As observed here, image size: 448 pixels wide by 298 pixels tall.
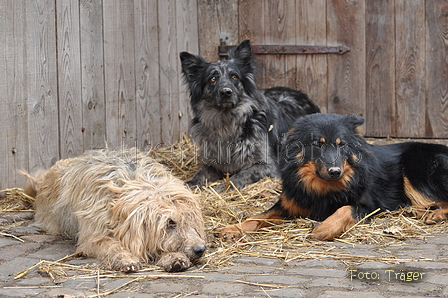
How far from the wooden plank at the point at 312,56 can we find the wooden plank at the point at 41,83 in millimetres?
3582

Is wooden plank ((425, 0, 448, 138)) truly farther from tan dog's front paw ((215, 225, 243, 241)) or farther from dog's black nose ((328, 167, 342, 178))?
tan dog's front paw ((215, 225, 243, 241))

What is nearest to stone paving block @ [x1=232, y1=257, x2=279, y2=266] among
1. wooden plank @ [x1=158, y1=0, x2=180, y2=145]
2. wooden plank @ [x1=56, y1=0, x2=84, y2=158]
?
wooden plank @ [x1=56, y1=0, x2=84, y2=158]

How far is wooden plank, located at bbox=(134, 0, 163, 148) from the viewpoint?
22.3 feet

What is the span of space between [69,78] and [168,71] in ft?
6.27

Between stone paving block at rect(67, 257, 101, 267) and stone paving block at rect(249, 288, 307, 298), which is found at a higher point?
stone paving block at rect(67, 257, 101, 267)

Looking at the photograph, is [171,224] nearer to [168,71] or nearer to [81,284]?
[81,284]

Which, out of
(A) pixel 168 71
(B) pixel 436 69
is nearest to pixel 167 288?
(A) pixel 168 71

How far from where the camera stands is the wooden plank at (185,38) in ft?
25.0

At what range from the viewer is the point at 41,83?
5.39 metres

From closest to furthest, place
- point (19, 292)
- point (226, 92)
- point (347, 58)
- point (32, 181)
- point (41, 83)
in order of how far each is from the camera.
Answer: point (19, 292), point (32, 181), point (41, 83), point (226, 92), point (347, 58)

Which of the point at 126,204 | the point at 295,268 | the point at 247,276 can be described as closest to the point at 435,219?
the point at 295,268

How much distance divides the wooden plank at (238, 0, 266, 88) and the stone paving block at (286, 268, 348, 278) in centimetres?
489

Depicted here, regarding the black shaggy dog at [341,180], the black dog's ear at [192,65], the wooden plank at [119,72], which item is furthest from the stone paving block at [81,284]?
the black dog's ear at [192,65]

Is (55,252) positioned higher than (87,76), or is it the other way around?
(87,76)
